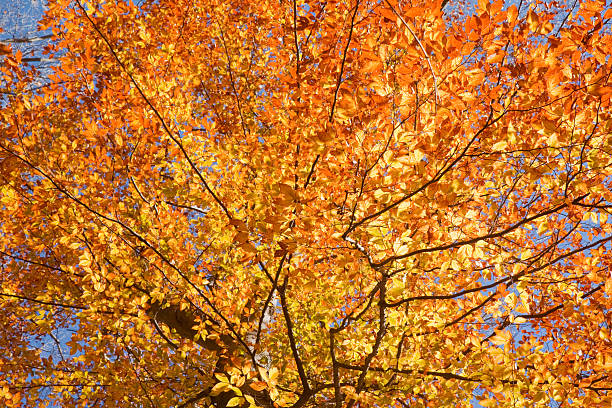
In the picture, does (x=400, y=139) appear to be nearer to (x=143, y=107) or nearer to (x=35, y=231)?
(x=143, y=107)

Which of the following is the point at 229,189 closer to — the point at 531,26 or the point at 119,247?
the point at 119,247

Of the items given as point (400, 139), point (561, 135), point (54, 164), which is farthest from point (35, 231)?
point (561, 135)

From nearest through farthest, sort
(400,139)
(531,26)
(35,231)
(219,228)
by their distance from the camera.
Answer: (400,139) → (531,26) → (219,228) → (35,231)

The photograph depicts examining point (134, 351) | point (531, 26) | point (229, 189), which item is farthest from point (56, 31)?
point (531, 26)

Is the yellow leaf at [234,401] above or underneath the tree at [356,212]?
underneath

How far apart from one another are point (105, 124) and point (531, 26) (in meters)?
4.44

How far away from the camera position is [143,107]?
4973 millimetres

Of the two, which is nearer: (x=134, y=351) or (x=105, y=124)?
(x=105, y=124)

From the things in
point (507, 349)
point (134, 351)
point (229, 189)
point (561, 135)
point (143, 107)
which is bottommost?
point (507, 349)

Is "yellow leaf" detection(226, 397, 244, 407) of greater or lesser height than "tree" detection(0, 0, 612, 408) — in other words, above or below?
below

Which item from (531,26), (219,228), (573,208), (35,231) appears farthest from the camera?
(35,231)

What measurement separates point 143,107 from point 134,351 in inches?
143

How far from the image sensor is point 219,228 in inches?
219

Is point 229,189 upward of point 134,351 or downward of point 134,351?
upward
